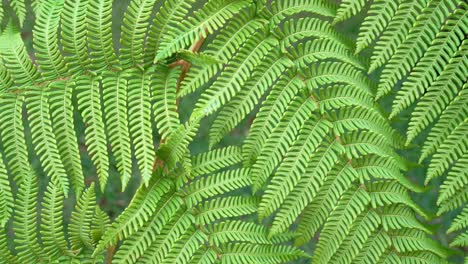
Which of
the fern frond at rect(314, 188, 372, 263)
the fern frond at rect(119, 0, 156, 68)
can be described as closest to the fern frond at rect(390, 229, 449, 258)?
the fern frond at rect(314, 188, 372, 263)

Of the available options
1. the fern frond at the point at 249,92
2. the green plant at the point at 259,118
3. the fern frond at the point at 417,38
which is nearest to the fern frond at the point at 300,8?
the green plant at the point at 259,118

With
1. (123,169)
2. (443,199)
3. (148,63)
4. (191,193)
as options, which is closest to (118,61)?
(148,63)

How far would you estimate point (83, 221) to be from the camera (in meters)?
1.68

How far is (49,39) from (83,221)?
52cm

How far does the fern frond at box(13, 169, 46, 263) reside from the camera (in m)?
1.64

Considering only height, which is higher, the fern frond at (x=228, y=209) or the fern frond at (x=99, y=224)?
the fern frond at (x=228, y=209)

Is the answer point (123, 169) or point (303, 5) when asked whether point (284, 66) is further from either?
point (123, 169)

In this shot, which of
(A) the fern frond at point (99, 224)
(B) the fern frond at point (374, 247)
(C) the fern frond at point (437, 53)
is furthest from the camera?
(A) the fern frond at point (99, 224)

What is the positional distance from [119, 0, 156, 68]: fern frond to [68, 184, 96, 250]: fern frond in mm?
376

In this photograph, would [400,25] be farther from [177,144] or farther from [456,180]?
[177,144]

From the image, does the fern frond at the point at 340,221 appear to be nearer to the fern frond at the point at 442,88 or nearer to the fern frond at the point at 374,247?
the fern frond at the point at 374,247

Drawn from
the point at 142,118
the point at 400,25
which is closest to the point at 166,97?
the point at 142,118

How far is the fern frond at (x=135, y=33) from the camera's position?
153 centimetres

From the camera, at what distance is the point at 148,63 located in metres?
1.58
